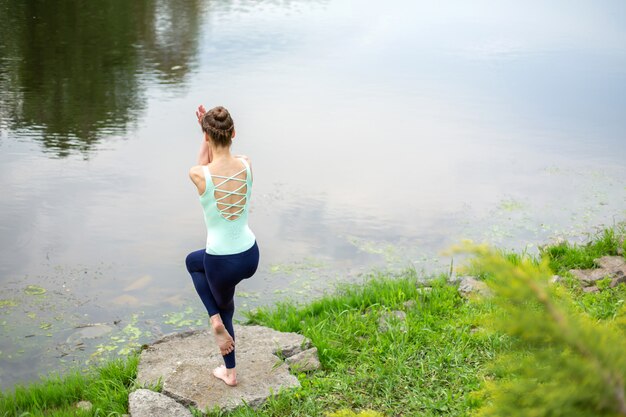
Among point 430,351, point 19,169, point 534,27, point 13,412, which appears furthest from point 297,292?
point 534,27

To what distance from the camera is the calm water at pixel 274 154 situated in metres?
6.50

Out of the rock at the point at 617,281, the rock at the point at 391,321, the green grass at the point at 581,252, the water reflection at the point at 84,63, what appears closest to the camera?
the rock at the point at 391,321

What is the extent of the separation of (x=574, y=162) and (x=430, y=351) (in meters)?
6.18

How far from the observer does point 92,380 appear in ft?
15.9

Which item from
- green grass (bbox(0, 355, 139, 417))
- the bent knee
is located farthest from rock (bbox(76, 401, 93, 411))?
the bent knee

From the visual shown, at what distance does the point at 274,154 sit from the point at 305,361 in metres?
5.36

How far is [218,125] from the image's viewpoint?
415 cm

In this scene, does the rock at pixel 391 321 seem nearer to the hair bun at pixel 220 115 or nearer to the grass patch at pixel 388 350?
the grass patch at pixel 388 350

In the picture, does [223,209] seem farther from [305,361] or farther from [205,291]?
[305,361]

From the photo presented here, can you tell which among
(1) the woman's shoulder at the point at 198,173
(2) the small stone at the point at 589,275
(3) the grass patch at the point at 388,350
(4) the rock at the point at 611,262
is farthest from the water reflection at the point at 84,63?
(4) the rock at the point at 611,262

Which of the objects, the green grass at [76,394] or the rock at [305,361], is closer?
the green grass at [76,394]

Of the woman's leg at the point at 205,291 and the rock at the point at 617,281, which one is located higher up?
the woman's leg at the point at 205,291

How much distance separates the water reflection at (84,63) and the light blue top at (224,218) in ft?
19.4

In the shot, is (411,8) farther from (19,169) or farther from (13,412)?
(13,412)
